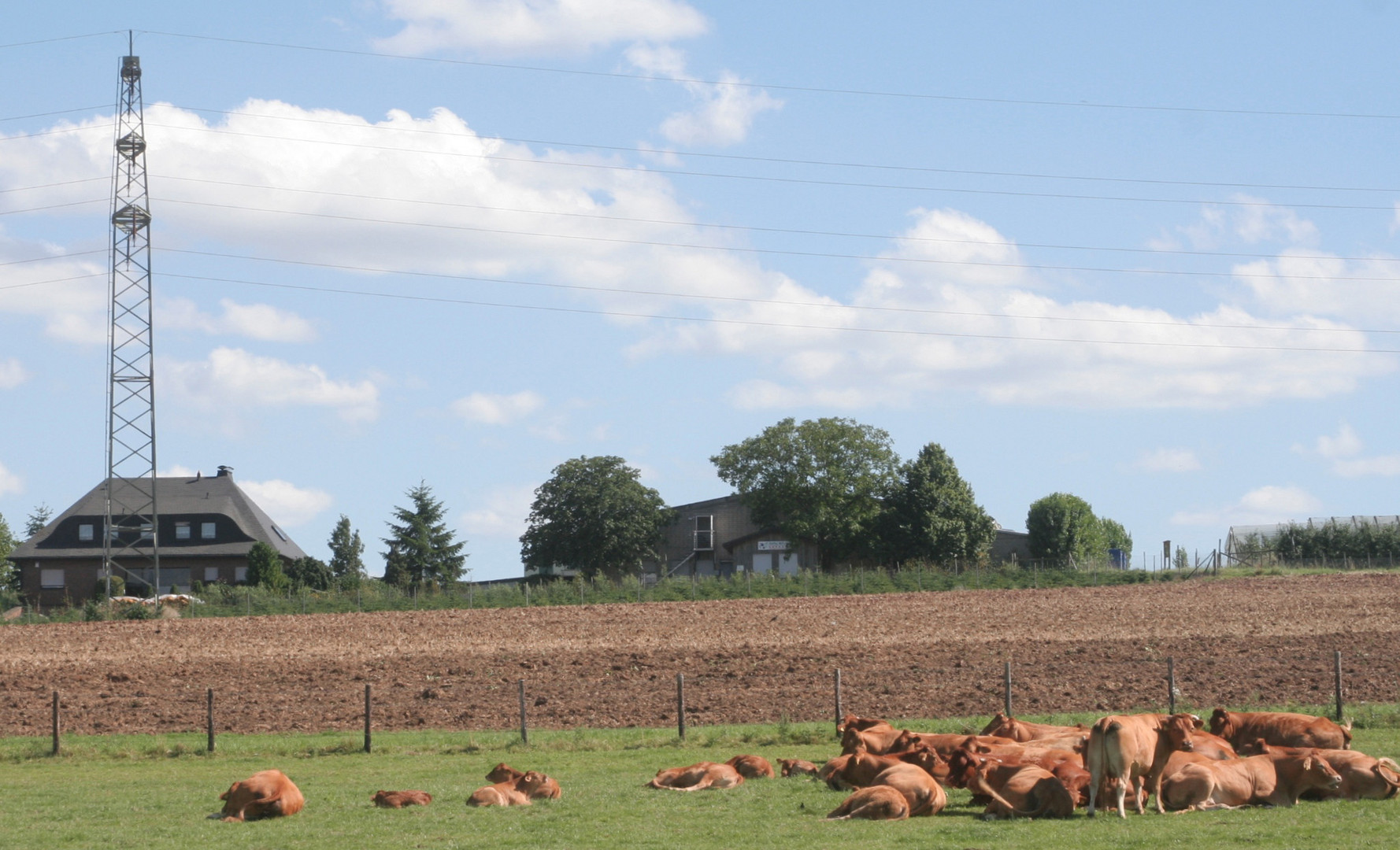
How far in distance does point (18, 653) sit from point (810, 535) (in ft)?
199

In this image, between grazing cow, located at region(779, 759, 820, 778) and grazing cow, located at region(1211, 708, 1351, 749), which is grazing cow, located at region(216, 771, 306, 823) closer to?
grazing cow, located at region(779, 759, 820, 778)

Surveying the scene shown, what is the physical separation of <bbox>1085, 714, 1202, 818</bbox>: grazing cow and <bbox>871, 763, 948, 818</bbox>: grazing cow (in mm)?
1682

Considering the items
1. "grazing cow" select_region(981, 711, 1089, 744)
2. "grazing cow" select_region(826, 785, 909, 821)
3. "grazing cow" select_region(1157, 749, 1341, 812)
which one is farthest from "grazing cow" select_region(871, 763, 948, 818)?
"grazing cow" select_region(981, 711, 1089, 744)

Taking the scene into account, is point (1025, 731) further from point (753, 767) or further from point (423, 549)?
point (423, 549)

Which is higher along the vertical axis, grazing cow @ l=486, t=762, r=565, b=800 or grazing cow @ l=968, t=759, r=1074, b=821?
grazing cow @ l=968, t=759, r=1074, b=821

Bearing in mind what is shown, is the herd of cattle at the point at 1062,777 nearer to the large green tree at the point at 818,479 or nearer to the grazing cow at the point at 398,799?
the grazing cow at the point at 398,799

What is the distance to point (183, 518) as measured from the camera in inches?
3917

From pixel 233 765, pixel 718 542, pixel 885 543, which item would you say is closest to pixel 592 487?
pixel 718 542

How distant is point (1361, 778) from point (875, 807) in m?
5.74

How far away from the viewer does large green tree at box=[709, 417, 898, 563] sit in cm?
9838

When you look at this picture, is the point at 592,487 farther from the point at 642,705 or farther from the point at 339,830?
the point at 339,830

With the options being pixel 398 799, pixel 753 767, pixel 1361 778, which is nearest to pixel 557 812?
pixel 398 799

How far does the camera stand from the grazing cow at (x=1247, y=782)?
1497cm

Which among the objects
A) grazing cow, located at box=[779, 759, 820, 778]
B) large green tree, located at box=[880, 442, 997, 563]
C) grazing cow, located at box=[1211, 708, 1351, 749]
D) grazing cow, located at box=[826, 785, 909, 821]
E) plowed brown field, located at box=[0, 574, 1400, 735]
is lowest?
plowed brown field, located at box=[0, 574, 1400, 735]
